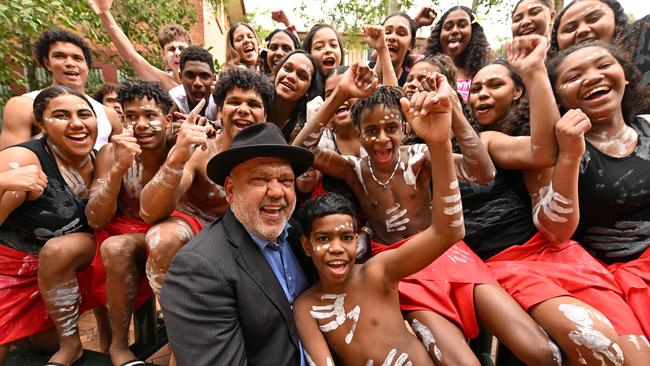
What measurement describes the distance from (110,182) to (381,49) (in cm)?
228

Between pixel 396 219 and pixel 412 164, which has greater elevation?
pixel 412 164

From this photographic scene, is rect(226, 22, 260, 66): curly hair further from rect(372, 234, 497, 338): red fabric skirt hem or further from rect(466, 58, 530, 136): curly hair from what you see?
rect(372, 234, 497, 338): red fabric skirt hem

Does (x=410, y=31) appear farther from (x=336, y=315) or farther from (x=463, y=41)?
(x=336, y=315)

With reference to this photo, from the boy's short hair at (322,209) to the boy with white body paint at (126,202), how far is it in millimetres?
1160

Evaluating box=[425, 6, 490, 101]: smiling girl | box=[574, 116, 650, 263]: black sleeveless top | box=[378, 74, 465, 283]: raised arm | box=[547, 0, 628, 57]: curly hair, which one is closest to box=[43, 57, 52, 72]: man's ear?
box=[378, 74, 465, 283]: raised arm

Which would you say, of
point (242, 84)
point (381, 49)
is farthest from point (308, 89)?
point (242, 84)

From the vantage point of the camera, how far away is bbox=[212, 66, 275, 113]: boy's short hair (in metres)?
2.76

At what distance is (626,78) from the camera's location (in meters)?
2.40

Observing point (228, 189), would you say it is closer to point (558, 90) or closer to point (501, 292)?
point (501, 292)

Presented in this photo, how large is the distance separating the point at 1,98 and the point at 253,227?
5730 mm

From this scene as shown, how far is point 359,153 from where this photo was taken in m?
3.07

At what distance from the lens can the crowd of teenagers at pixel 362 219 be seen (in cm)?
187

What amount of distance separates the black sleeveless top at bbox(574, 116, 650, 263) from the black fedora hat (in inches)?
66.8

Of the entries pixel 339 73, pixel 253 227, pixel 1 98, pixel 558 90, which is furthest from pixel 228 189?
pixel 1 98
